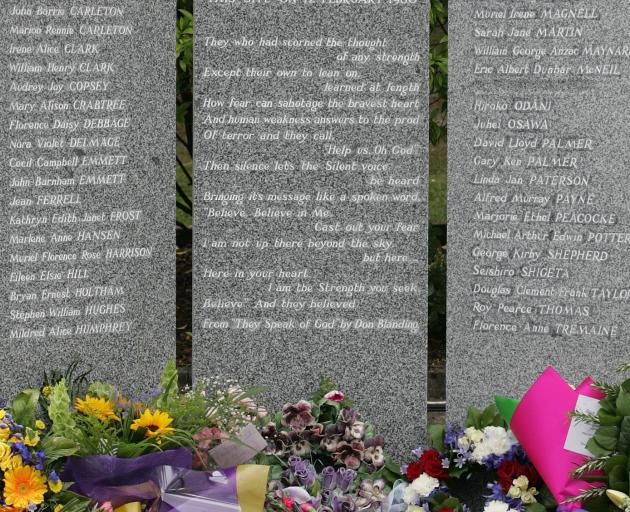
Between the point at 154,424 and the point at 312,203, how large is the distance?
4.66ft

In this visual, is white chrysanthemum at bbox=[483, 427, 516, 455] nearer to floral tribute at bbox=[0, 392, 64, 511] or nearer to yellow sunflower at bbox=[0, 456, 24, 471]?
floral tribute at bbox=[0, 392, 64, 511]

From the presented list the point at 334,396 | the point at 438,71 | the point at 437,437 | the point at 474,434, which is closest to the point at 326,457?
the point at 334,396

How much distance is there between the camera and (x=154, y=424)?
3986 mm

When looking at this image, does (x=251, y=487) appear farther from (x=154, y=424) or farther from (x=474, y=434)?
(x=474, y=434)

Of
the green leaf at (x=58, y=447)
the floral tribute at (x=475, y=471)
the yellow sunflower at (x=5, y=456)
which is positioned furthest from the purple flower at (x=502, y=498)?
the yellow sunflower at (x=5, y=456)

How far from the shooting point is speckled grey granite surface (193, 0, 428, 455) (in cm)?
490

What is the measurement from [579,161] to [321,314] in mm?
1394

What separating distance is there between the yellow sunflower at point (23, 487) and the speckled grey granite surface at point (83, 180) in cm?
113

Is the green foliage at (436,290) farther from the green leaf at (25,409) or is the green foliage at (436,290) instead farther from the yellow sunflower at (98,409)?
the green leaf at (25,409)

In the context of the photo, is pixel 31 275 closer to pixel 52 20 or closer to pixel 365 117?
pixel 52 20

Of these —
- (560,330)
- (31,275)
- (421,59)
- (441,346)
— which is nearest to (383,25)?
(421,59)

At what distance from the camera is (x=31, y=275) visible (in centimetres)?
480

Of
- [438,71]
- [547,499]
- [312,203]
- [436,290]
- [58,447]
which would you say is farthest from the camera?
[436,290]

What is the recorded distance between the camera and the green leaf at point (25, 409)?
4012 millimetres
